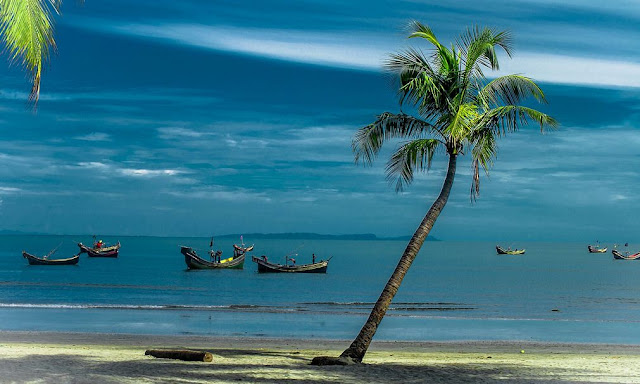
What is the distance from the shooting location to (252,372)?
1648 centimetres

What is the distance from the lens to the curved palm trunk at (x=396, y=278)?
60.5 ft

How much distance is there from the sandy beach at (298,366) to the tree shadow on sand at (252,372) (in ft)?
0.06

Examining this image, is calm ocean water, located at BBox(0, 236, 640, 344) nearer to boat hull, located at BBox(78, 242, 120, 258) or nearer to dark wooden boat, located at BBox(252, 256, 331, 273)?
dark wooden boat, located at BBox(252, 256, 331, 273)

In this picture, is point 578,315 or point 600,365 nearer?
point 600,365

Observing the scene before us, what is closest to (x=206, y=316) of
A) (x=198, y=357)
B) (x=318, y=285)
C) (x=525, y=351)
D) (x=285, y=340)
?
(x=285, y=340)

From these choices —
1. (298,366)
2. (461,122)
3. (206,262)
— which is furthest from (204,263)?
(461,122)

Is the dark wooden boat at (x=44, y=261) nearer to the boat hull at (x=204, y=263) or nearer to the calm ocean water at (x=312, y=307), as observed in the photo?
the calm ocean water at (x=312, y=307)

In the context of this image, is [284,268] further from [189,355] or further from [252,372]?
[252,372]

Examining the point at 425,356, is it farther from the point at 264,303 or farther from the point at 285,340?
the point at 264,303

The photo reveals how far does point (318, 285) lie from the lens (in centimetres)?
7419

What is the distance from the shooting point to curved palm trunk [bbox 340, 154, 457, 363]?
18438 mm

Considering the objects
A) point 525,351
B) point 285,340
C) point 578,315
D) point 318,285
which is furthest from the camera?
point 318,285

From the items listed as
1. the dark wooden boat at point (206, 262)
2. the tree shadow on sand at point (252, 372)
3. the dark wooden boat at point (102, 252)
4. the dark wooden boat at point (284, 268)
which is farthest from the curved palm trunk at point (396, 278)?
the dark wooden boat at point (102, 252)

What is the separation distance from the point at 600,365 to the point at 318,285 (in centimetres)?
5545
